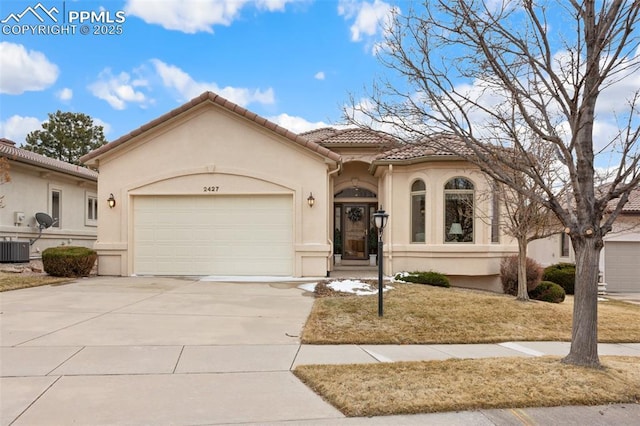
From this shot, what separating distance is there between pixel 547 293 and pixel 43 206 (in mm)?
19711

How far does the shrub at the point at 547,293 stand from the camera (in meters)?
13.2

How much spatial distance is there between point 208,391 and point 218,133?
34.7ft

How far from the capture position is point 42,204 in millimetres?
18344

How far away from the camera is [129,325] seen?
718cm

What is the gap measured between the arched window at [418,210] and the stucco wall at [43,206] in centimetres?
1022

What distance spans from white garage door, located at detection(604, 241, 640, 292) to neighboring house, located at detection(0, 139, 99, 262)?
2228cm

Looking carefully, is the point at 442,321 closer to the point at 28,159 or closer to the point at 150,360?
the point at 150,360

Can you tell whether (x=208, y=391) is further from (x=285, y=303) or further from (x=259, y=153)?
(x=259, y=153)

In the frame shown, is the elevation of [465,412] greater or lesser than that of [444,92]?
lesser

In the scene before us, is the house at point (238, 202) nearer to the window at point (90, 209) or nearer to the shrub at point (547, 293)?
the shrub at point (547, 293)

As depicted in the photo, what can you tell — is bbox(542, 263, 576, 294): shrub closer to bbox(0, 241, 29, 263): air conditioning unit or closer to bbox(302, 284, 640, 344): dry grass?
bbox(302, 284, 640, 344): dry grass

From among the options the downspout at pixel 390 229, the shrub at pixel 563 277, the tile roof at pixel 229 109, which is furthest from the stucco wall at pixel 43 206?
the shrub at pixel 563 277

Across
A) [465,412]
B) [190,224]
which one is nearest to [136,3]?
[190,224]

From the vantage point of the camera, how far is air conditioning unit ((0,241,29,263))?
1538cm
